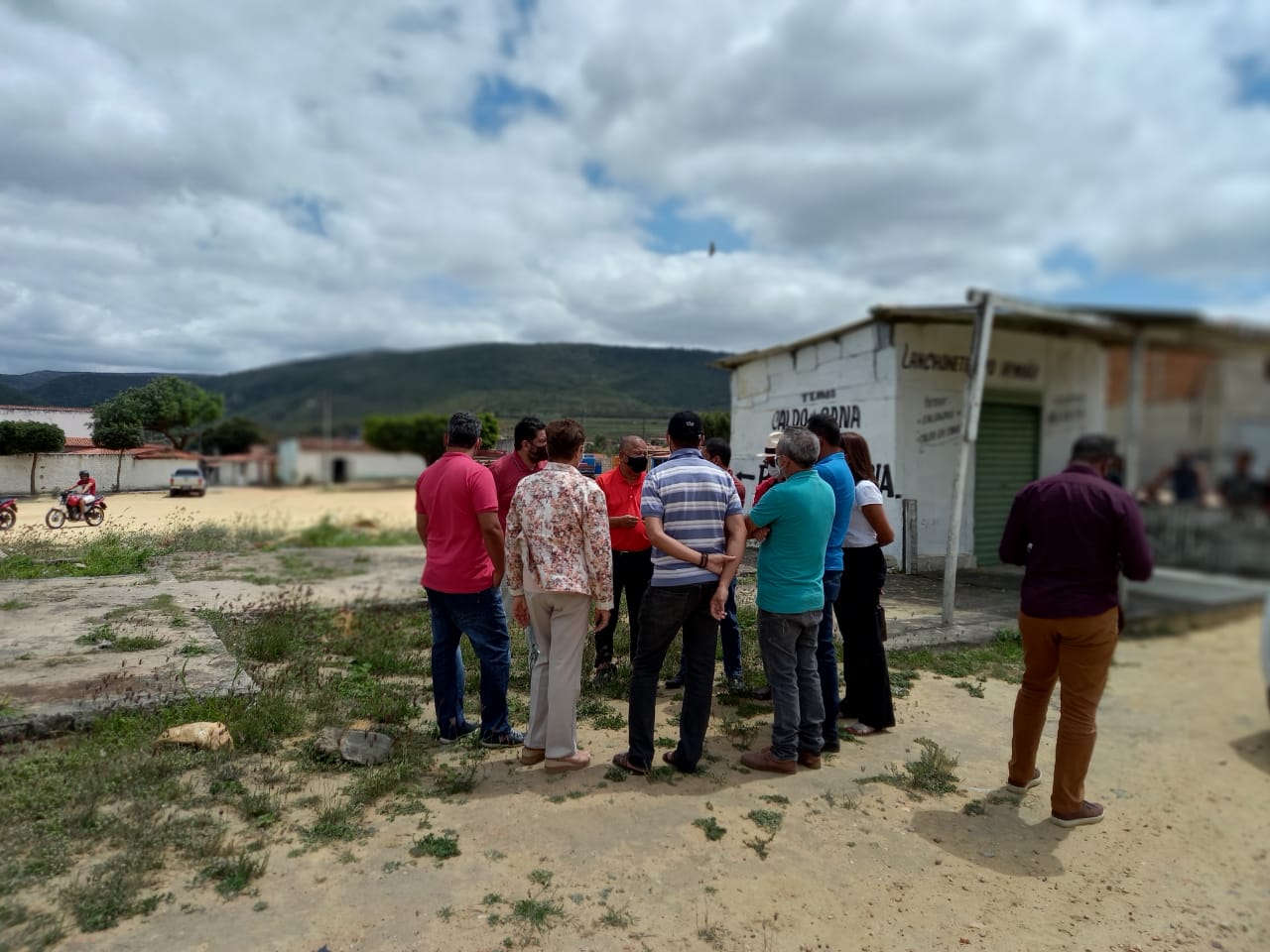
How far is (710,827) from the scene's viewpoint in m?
3.13

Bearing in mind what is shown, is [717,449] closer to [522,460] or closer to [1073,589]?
[522,460]

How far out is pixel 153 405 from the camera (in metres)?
4.57

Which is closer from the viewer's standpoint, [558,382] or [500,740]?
[500,740]

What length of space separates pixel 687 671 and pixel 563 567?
0.86 metres

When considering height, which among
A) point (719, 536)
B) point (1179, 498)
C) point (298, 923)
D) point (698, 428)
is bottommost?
point (298, 923)

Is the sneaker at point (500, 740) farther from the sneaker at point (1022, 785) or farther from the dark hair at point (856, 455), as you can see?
the sneaker at point (1022, 785)

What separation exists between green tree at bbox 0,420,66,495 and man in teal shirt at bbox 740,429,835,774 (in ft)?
13.4

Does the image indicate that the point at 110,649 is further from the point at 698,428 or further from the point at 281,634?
the point at 698,428

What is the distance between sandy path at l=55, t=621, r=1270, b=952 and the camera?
244 centimetres

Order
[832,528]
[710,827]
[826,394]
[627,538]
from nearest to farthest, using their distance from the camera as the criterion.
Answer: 1. [710,827]
2. [832,528]
3. [627,538]
4. [826,394]

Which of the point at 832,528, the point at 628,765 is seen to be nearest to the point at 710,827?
the point at 628,765

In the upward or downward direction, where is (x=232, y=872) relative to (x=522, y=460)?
downward

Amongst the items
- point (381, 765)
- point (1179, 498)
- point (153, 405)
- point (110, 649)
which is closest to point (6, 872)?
point (381, 765)

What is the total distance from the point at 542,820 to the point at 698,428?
2076 mm
